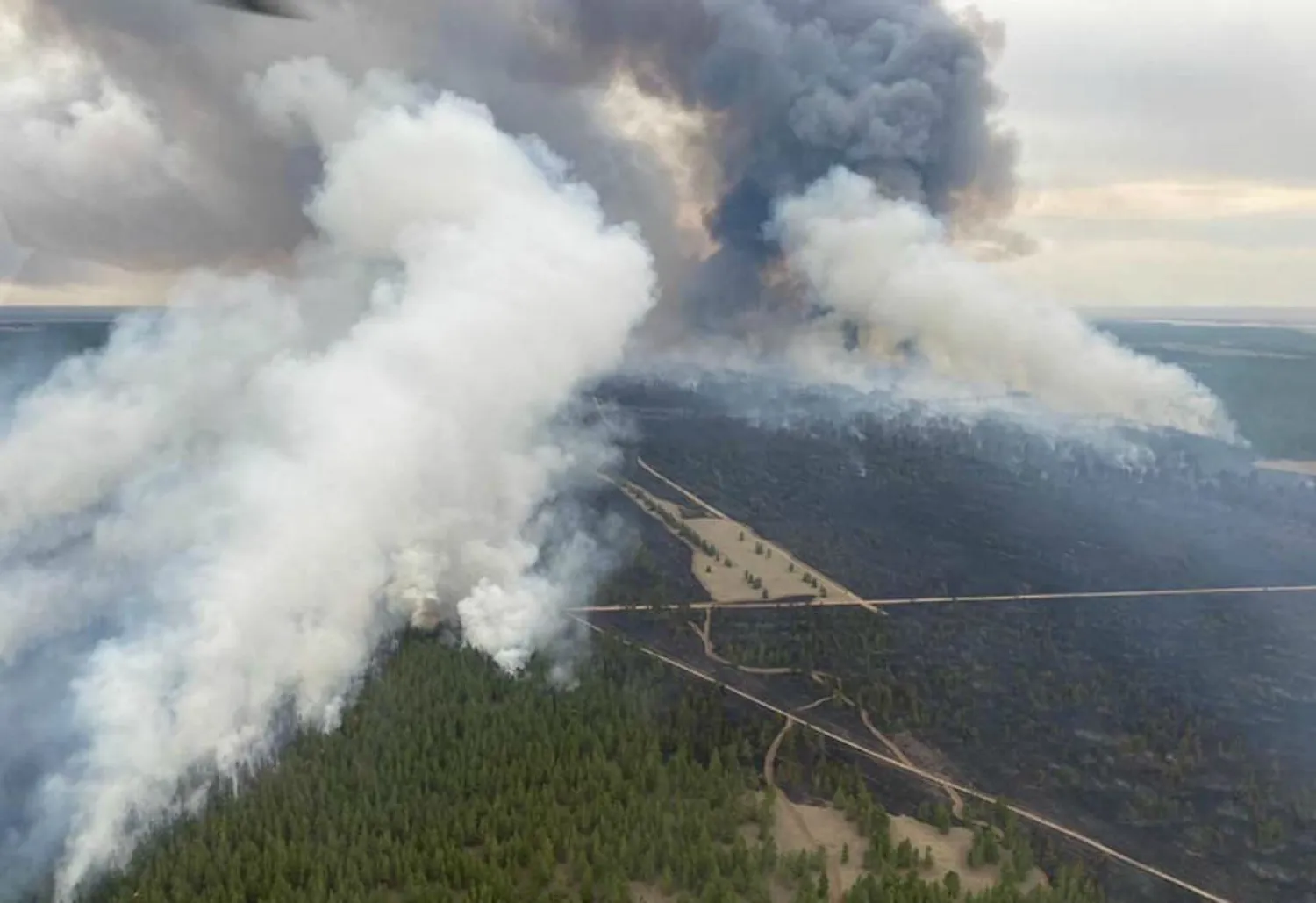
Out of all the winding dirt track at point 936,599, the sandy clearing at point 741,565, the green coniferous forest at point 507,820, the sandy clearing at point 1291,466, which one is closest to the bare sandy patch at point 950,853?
the green coniferous forest at point 507,820

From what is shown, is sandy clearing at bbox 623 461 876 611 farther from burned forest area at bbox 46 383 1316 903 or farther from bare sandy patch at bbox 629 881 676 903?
bare sandy patch at bbox 629 881 676 903

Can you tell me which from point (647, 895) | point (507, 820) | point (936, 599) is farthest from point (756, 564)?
point (647, 895)

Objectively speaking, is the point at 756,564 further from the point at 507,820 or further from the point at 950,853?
the point at 507,820

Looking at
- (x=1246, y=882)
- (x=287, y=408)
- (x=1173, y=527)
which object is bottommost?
(x=1246, y=882)

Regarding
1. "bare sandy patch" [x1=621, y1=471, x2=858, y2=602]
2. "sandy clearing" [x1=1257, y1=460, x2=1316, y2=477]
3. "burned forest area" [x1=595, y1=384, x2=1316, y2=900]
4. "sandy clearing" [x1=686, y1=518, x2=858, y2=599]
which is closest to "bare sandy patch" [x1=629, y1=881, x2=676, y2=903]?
"burned forest area" [x1=595, y1=384, x2=1316, y2=900]

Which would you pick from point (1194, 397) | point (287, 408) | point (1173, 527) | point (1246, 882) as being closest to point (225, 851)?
point (287, 408)

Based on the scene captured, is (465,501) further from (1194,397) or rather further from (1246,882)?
(1194,397)
